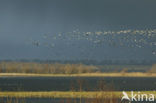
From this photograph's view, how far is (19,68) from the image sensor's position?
57875 millimetres

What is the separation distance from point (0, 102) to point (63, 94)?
15.7ft

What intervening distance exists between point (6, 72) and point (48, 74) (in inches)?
202

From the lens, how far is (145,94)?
90.5 feet

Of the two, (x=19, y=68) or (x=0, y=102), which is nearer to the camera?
(x=0, y=102)

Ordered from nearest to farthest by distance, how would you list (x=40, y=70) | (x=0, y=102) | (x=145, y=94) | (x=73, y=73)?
1. (x=0, y=102)
2. (x=145, y=94)
3. (x=73, y=73)
4. (x=40, y=70)

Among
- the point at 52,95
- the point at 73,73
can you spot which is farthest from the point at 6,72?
the point at 52,95

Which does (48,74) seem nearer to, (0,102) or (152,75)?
(152,75)

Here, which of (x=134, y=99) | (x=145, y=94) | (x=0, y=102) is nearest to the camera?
(x=0, y=102)

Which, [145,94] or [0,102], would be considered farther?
[145,94]

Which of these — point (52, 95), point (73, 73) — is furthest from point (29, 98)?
point (73, 73)

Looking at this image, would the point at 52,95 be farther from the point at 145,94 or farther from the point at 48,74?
the point at 48,74

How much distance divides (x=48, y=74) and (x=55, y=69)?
5.14 meters

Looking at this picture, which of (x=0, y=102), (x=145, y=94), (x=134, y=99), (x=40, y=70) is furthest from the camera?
(x=40, y=70)

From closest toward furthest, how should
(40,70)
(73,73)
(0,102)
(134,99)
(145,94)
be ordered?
(0,102), (134,99), (145,94), (73,73), (40,70)
